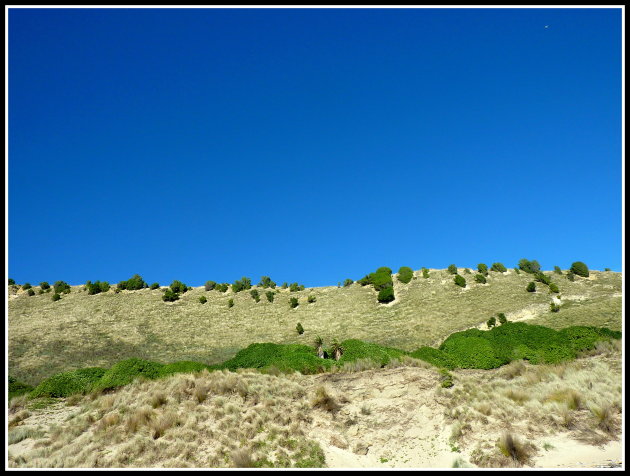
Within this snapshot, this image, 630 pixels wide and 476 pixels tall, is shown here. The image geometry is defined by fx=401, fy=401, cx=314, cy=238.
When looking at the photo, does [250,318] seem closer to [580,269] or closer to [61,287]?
[61,287]

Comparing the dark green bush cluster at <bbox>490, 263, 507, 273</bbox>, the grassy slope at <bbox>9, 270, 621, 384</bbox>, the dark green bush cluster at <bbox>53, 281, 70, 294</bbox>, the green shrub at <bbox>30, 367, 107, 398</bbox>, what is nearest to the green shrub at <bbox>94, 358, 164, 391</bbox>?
the green shrub at <bbox>30, 367, 107, 398</bbox>

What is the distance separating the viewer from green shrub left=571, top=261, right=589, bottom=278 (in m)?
62.0

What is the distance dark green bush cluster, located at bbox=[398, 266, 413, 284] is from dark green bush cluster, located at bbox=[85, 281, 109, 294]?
51.6 metres

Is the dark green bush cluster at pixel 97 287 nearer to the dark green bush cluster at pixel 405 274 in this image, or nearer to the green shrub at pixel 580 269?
the dark green bush cluster at pixel 405 274

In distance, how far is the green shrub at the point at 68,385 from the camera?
19.4 m

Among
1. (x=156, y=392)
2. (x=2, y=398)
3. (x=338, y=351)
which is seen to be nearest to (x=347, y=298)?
(x=338, y=351)

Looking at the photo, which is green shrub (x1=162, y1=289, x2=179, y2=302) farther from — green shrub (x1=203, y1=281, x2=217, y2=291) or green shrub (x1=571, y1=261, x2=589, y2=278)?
green shrub (x1=571, y1=261, x2=589, y2=278)

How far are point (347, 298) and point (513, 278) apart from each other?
26117 mm

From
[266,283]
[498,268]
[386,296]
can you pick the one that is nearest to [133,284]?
[266,283]

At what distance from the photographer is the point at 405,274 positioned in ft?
228

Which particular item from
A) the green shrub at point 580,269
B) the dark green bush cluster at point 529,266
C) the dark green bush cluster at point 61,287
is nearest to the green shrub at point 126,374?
the dark green bush cluster at point 61,287

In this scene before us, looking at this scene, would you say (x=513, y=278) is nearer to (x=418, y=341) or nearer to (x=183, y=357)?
(x=418, y=341)

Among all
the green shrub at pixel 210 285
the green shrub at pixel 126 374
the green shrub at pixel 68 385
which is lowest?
the green shrub at pixel 68 385

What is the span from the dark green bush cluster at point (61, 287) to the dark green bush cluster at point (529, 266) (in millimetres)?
77790
